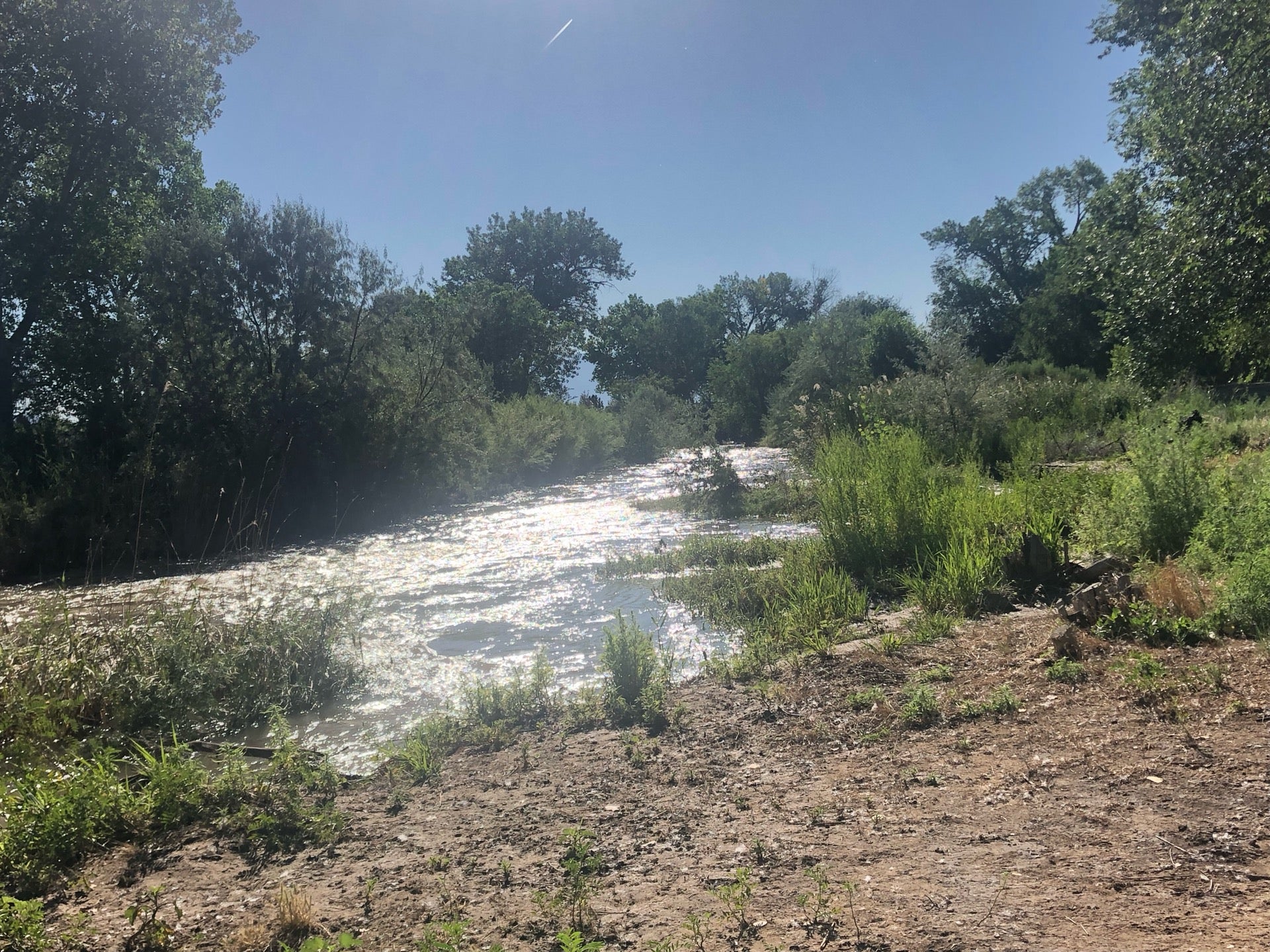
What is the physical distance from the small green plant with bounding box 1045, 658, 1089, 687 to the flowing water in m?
2.88

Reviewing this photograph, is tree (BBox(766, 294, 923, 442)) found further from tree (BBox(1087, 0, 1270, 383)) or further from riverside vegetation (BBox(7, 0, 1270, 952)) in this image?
tree (BBox(1087, 0, 1270, 383))

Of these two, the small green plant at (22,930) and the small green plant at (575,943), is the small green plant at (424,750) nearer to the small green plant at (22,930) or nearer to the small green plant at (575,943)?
the small green plant at (22,930)

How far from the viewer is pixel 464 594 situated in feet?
32.8

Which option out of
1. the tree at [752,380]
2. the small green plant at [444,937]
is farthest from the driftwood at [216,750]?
the tree at [752,380]

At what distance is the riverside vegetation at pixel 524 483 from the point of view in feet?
11.8

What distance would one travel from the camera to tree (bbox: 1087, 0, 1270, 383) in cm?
1144

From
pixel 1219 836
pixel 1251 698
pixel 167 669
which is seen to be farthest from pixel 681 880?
pixel 167 669

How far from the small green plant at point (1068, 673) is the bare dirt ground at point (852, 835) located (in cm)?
7

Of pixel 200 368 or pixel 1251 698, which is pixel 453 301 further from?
pixel 1251 698

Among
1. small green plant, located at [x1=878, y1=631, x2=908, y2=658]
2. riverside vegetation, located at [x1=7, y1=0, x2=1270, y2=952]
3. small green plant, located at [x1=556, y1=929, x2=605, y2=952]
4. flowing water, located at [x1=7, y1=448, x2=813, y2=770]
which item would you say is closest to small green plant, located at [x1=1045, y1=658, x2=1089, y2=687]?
riverside vegetation, located at [x1=7, y1=0, x2=1270, y2=952]

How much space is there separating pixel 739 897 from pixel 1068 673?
3016mm

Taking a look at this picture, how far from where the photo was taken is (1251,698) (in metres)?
4.02

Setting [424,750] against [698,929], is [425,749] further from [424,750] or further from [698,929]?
[698,929]

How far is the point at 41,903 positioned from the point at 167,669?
2.88 meters
